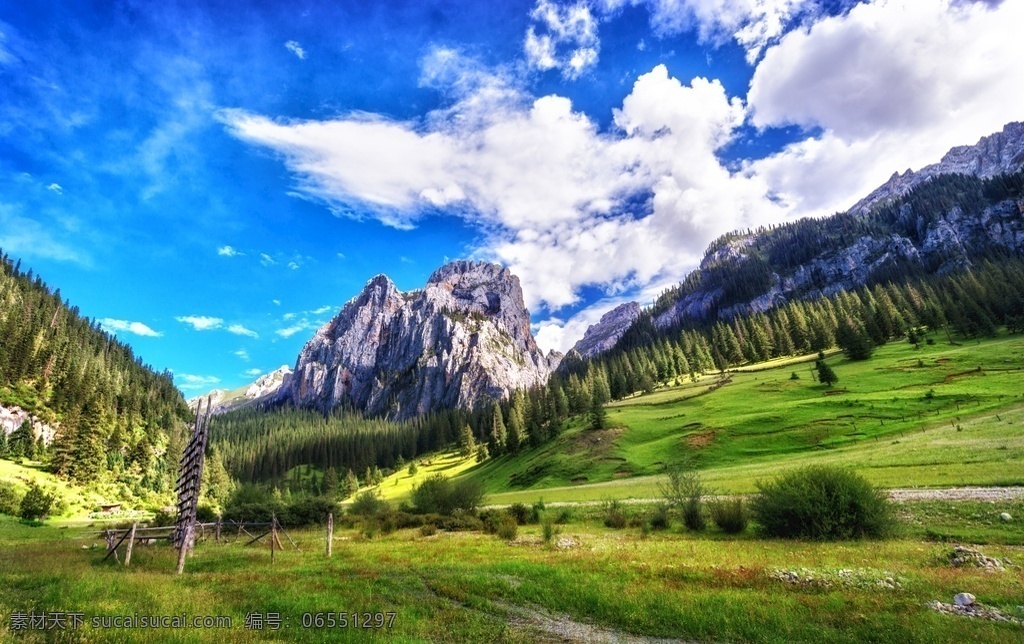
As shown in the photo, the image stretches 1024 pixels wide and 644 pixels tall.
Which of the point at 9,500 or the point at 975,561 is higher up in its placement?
the point at 9,500

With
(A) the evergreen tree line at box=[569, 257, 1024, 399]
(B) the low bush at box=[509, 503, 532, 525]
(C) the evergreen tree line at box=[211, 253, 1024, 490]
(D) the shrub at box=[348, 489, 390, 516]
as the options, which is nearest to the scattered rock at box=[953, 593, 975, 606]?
(B) the low bush at box=[509, 503, 532, 525]

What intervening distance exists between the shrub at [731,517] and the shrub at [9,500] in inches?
2945

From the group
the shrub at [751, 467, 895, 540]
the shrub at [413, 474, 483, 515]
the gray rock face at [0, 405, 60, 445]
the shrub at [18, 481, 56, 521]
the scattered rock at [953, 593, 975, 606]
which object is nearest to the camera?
the scattered rock at [953, 593, 975, 606]

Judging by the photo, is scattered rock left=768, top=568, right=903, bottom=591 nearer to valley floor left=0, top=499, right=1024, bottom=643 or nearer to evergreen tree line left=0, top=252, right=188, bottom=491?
valley floor left=0, top=499, right=1024, bottom=643

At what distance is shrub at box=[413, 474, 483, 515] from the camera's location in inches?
1994

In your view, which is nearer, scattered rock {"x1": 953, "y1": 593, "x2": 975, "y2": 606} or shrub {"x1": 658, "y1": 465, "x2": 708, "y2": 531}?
scattered rock {"x1": 953, "y1": 593, "x2": 975, "y2": 606}

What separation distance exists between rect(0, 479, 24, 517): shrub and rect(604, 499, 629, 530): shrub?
67239 mm

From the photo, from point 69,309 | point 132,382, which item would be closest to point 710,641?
point 132,382

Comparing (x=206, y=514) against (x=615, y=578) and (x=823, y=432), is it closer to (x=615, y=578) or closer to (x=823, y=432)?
(x=615, y=578)

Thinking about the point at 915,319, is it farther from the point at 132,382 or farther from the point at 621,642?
the point at 132,382

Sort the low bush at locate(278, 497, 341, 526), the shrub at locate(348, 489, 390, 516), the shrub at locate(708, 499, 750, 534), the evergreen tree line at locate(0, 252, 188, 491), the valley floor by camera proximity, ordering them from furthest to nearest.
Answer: the evergreen tree line at locate(0, 252, 188, 491) → the shrub at locate(348, 489, 390, 516) → the low bush at locate(278, 497, 341, 526) → the shrub at locate(708, 499, 750, 534) → the valley floor

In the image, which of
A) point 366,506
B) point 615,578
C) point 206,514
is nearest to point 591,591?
point 615,578

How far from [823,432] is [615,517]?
4049cm

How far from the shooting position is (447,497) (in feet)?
168
